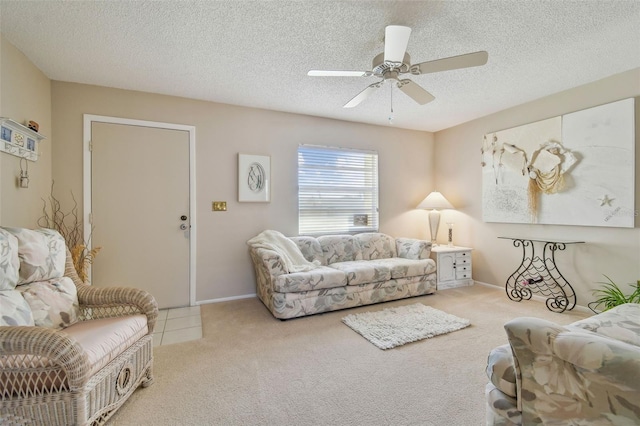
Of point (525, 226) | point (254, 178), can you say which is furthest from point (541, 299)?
point (254, 178)

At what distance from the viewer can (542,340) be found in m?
1.01

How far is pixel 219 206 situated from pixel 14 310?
223cm

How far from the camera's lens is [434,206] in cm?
456

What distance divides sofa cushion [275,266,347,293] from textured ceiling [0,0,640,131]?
2062 mm

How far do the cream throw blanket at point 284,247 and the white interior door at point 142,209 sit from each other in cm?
89

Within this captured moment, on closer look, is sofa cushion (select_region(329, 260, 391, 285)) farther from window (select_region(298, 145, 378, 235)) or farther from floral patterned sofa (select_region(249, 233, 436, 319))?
window (select_region(298, 145, 378, 235))

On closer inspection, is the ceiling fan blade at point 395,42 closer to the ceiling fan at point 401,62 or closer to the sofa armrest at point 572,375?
the ceiling fan at point 401,62

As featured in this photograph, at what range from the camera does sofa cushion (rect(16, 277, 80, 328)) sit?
1.63 meters

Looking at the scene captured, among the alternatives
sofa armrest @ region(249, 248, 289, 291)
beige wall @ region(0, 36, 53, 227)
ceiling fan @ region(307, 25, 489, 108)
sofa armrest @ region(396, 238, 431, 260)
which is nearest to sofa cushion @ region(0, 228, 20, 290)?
beige wall @ region(0, 36, 53, 227)

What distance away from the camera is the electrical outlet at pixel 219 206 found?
357 cm

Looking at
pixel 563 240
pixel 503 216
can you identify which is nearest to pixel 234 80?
pixel 503 216

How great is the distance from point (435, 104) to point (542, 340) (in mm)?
3362

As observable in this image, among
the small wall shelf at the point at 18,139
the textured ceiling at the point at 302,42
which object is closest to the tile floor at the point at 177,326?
the small wall shelf at the point at 18,139

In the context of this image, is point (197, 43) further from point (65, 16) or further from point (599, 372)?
point (599, 372)
